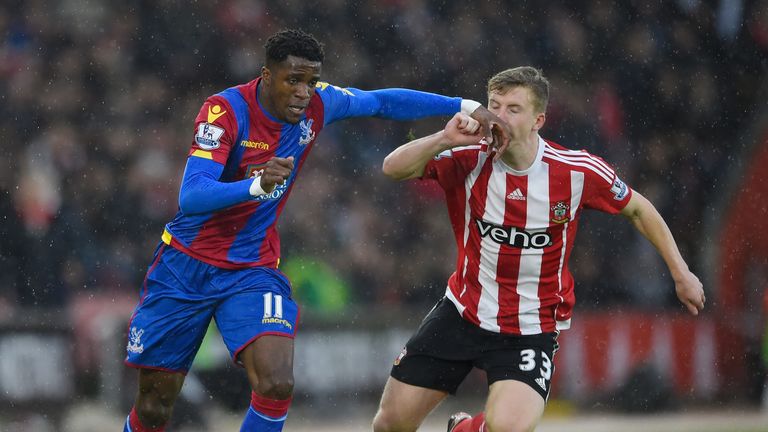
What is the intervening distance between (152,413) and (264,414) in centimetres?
73

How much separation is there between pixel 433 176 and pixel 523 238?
0.50 meters

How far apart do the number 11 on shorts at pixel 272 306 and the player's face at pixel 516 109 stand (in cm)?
130

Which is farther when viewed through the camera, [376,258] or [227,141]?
[376,258]

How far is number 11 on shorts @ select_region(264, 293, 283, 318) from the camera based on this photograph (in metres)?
5.35

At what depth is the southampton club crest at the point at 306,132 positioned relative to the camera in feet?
18.2

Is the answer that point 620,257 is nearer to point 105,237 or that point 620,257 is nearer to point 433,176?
point 105,237

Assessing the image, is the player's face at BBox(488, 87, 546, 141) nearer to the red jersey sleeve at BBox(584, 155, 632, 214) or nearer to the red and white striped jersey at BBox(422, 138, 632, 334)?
the red and white striped jersey at BBox(422, 138, 632, 334)

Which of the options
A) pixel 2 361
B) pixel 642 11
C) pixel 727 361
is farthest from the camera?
pixel 642 11

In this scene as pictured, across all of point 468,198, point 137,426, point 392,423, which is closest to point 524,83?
point 468,198

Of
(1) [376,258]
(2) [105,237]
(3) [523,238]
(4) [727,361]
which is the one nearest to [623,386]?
(4) [727,361]

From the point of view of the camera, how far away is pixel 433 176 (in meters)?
5.45

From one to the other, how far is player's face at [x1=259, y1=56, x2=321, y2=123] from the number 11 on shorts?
2.65 ft

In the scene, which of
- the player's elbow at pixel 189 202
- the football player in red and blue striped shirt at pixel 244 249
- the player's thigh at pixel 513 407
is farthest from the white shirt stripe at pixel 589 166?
the player's elbow at pixel 189 202

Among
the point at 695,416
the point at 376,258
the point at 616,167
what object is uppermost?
the point at 616,167
